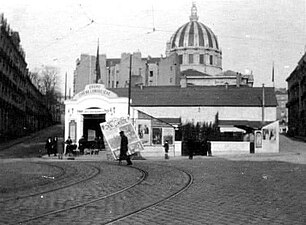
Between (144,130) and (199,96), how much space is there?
24.3 m

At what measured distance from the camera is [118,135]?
27625 mm

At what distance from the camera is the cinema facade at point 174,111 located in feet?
121

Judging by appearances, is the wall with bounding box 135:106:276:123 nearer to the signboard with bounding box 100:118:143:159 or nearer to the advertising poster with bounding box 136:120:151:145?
the advertising poster with bounding box 136:120:151:145

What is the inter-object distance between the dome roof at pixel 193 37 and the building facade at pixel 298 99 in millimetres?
25319

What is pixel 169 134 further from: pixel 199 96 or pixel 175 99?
pixel 199 96

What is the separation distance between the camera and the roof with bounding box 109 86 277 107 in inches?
2267

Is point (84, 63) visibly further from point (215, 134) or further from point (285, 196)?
point (285, 196)

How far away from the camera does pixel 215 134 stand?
4225 cm

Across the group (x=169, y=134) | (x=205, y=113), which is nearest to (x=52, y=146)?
(x=169, y=134)

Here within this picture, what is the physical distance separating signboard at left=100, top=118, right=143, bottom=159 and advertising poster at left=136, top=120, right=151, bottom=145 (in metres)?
7.75

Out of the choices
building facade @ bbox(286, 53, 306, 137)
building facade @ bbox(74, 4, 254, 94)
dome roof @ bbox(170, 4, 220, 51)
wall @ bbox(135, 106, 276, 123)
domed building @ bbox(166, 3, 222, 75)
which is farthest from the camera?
dome roof @ bbox(170, 4, 220, 51)

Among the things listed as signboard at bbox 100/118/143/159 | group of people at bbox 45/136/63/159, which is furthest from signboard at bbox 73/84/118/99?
signboard at bbox 100/118/143/159

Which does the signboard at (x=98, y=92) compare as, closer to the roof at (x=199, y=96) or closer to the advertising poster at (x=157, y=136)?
the advertising poster at (x=157, y=136)

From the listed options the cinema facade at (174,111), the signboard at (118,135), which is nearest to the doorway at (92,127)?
the cinema facade at (174,111)
